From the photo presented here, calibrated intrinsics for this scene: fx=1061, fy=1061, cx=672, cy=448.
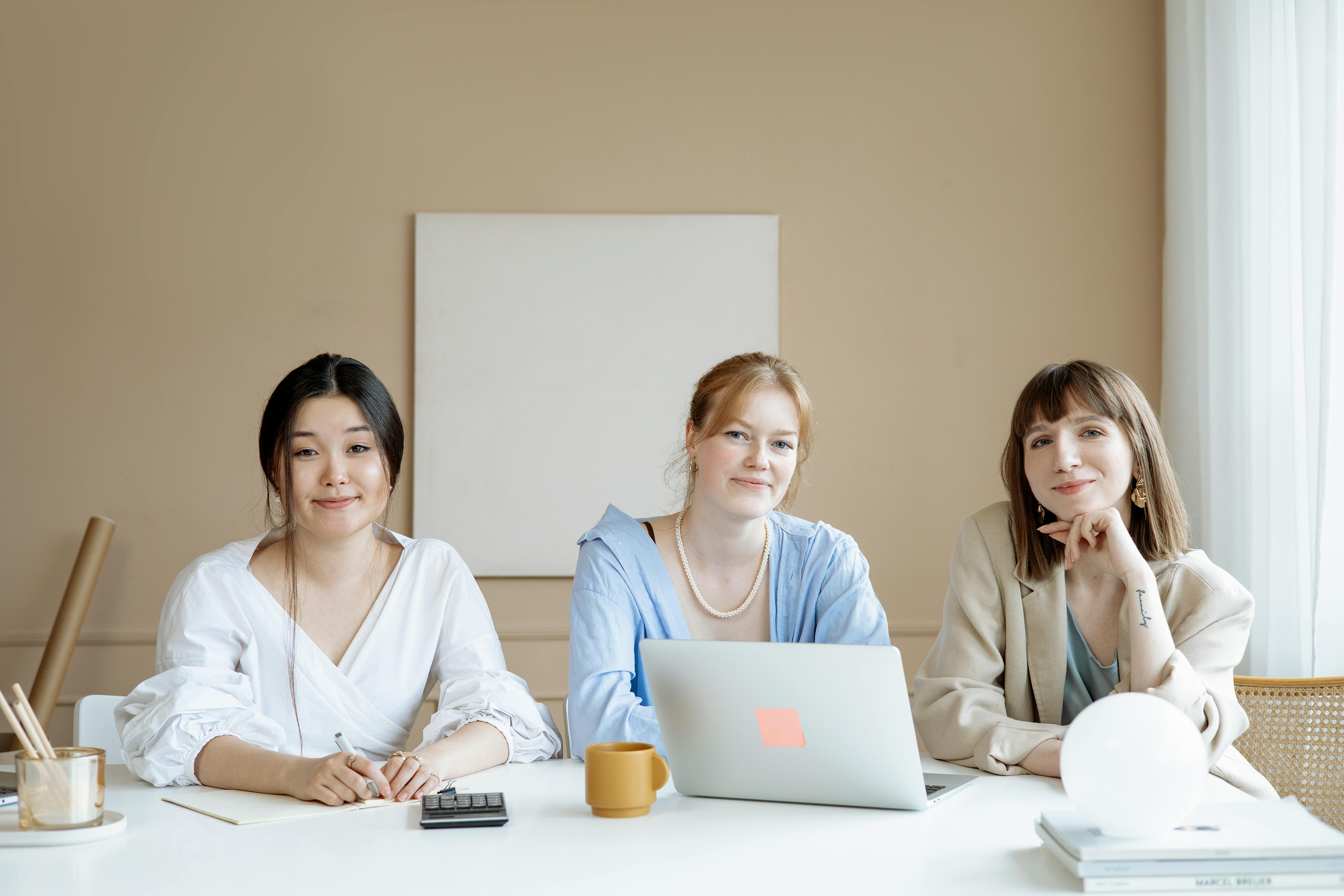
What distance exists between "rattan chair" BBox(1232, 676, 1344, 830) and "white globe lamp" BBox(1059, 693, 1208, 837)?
0.97 metres

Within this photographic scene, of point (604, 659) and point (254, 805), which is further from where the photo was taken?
point (604, 659)

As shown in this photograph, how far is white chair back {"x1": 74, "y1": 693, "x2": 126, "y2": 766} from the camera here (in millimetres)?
1732

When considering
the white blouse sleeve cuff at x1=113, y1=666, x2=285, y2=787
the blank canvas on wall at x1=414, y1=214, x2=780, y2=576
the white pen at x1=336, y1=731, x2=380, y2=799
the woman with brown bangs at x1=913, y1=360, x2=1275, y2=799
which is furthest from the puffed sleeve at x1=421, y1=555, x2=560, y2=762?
the blank canvas on wall at x1=414, y1=214, x2=780, y2=576

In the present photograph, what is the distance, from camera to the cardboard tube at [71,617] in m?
2.79

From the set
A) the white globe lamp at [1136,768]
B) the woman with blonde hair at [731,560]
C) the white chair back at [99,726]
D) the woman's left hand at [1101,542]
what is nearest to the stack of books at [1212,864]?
the white globe lamp at [1136,768]

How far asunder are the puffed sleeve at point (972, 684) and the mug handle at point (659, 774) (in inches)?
19.7

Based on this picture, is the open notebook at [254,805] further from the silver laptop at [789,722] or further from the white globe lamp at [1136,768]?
the white globe lamp at [1136,768]

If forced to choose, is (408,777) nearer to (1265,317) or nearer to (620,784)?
(620,784)

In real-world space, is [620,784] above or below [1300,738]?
above

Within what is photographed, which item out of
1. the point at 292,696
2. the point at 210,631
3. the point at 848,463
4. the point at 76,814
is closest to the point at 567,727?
the point at 292,696

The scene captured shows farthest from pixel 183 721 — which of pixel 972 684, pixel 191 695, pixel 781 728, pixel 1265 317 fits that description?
pixel 1265 317

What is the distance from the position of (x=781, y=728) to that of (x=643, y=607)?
24.9 inches

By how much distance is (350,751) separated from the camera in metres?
1.32

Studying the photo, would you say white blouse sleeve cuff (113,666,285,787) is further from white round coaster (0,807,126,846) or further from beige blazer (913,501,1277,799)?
beige blazer (913,501,1277,799)
